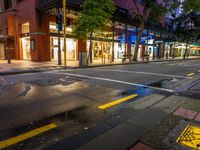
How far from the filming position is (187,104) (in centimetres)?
492

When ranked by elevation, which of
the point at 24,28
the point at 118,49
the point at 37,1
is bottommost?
the point at 118,49

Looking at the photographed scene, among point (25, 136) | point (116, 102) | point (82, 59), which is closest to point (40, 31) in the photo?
point (82, 59)

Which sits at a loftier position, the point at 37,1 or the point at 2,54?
the point at 37,1

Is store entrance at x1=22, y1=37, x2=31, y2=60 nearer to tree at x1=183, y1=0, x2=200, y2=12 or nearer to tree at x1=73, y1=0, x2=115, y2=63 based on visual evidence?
tree at x1=73, y1=0, x2=115, y2=63

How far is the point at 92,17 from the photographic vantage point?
1614 centimetres

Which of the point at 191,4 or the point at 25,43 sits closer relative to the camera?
the point at 191,4

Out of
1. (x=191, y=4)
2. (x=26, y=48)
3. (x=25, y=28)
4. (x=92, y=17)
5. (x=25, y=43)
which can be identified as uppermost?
(x=191, y=4)

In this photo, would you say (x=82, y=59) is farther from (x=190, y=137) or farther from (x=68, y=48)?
(x=190, y=137)

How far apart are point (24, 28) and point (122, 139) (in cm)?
2317

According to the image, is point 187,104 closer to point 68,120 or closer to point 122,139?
point 122,139

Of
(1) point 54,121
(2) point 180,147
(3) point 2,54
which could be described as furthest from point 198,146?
(3) point 2,54

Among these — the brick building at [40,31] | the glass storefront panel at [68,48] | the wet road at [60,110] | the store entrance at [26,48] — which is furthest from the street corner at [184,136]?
the store entrance at [26,48]

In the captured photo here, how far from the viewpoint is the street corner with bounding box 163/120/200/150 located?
2855 mm

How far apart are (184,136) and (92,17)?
14562 mm
